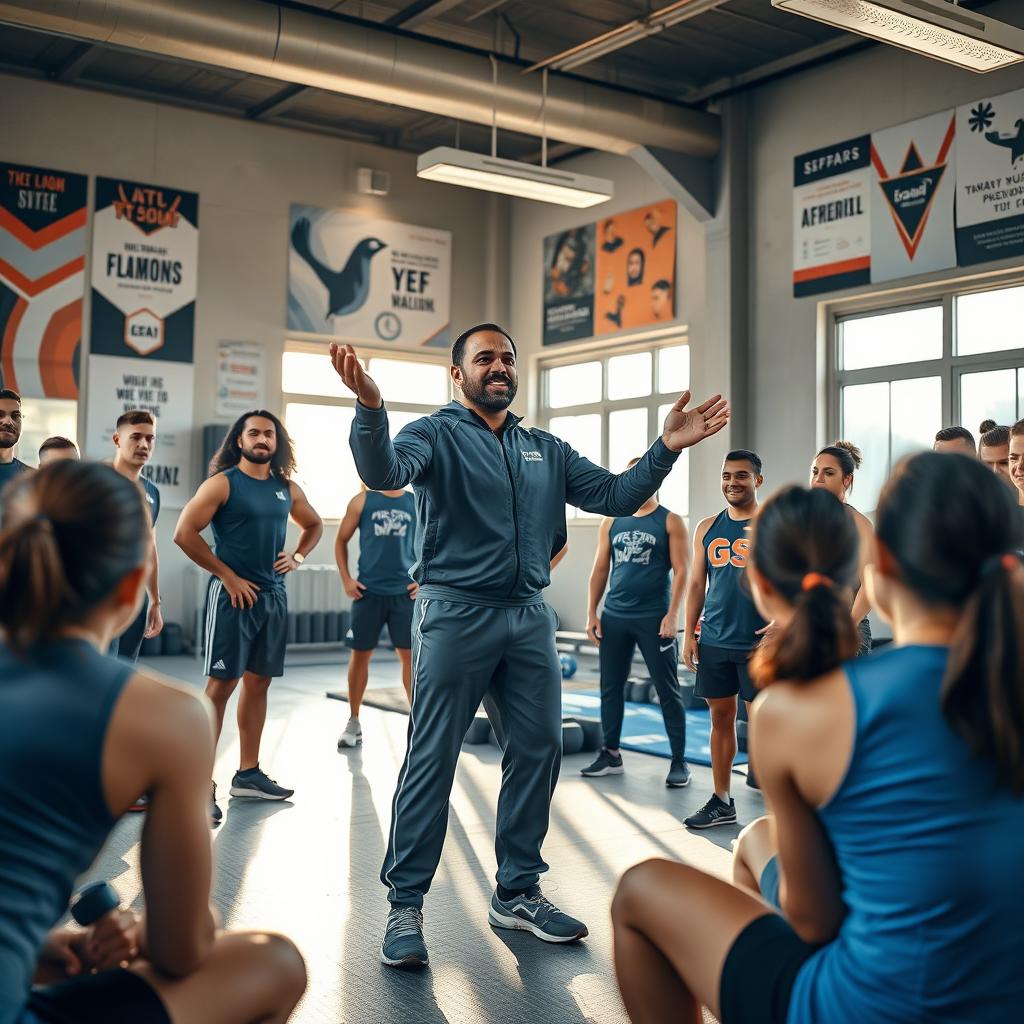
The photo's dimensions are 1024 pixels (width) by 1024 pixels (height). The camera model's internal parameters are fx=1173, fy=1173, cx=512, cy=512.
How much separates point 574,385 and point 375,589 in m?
5.73

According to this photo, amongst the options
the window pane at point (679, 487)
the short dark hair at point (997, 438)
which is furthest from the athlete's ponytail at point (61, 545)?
the window pane at point (679, 487)

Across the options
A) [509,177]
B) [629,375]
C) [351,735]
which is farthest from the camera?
[629,375]

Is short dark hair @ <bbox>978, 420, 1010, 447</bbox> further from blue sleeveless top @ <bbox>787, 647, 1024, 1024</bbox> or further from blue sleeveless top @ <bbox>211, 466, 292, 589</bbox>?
blue sleeveless top @ <bbox>787, 647, 1024, 1024</bbox>

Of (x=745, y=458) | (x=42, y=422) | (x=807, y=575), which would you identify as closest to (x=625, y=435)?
(x=42, y=422)

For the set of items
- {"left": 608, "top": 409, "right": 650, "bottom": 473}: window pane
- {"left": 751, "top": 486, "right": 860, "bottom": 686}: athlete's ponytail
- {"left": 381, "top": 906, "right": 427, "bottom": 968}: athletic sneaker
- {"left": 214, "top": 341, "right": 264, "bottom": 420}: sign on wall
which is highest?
{"left": 214, "top": 341, "right": 264, "bottom": 420}: sign on wall

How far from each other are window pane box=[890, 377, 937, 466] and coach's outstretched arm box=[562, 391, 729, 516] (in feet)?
17.5

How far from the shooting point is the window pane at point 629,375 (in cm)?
1077

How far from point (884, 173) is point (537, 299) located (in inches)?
165

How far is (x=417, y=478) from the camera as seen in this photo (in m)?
3.16

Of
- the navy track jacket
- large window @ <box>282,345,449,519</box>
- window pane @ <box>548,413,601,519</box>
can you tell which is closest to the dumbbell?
the navy track jacket

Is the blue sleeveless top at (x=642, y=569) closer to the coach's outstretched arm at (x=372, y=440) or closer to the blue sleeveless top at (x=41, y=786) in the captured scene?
the coach's outstretched arm at (x=372, y=440)

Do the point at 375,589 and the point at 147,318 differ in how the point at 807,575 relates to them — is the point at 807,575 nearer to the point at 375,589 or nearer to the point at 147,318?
the point at 375,589

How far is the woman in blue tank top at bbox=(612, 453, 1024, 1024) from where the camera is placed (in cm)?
133

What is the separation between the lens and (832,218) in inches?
342
